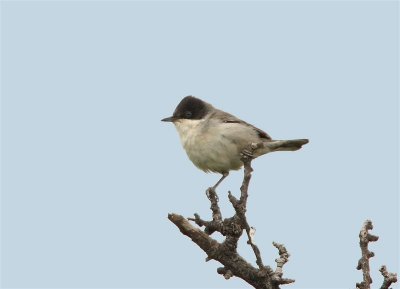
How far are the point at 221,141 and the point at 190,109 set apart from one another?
1296 mm

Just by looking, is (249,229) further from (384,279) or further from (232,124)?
(232,124)

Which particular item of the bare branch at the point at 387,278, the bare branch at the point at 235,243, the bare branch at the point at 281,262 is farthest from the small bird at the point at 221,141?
the bare branch at the point at 387,278

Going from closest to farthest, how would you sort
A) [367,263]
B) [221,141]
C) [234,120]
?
[367,263] < [221,141] < [234,120]

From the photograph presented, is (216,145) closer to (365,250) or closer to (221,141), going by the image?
(221,141)

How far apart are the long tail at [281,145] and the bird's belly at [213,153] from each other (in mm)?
416

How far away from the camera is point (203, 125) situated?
1060cm

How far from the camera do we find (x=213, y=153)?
401 inches

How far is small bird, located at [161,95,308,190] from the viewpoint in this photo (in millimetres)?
10164

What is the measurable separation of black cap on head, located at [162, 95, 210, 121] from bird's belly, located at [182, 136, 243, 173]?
75 cm

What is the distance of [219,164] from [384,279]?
411cm

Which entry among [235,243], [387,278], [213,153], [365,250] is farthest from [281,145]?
[387,278]

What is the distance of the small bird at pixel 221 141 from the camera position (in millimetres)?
10164

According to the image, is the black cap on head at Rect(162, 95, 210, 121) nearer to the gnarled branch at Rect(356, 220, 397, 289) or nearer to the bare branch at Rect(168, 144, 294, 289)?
the bare branch at Rect(168, 144, 294, 289)

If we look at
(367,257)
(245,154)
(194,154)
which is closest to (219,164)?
(194,154)
